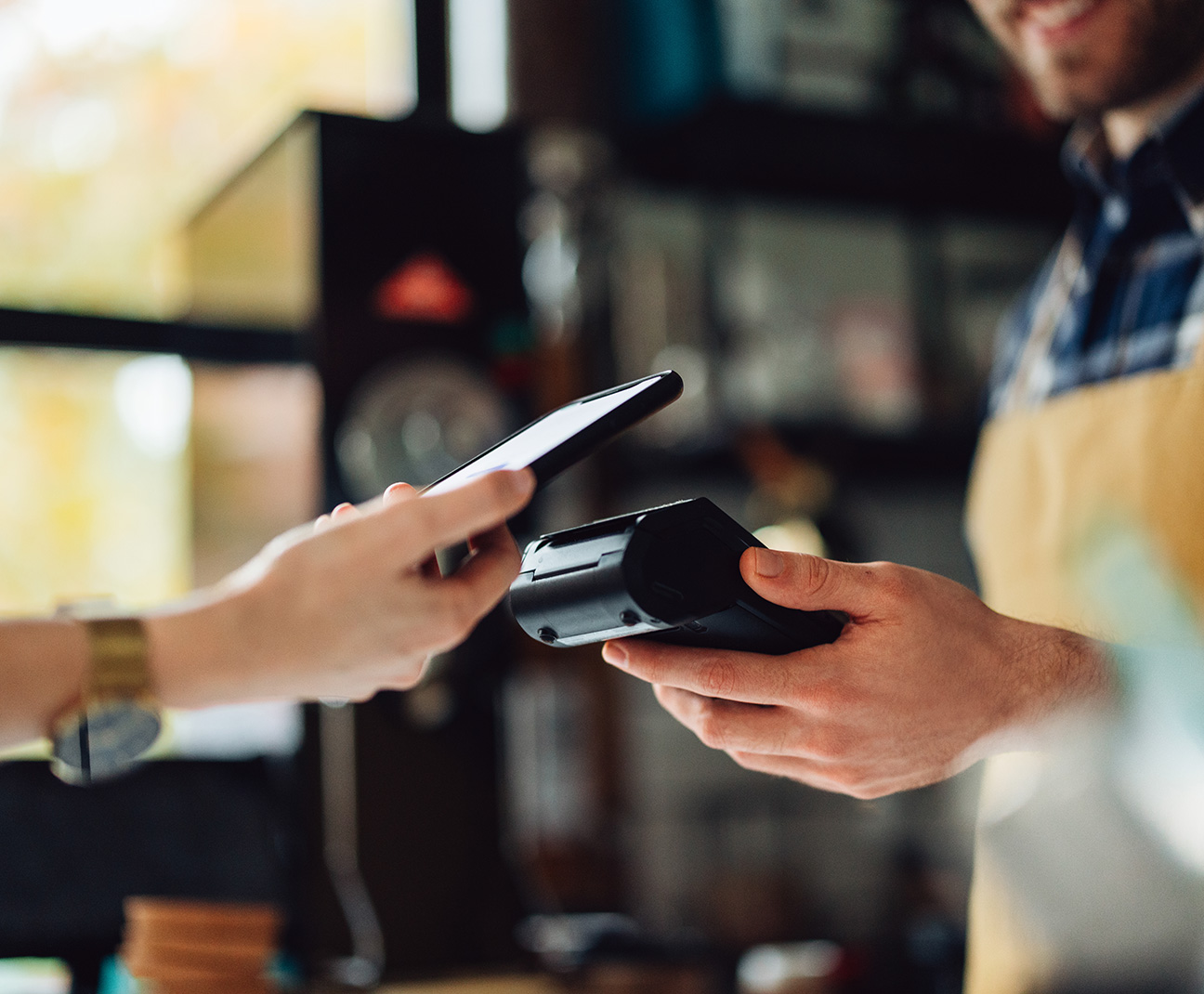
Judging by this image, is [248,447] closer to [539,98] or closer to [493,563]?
[539,98]

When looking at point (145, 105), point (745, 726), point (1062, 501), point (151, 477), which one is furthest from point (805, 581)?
point (145, 105)

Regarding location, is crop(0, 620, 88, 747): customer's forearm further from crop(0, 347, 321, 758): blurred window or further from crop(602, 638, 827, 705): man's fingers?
crop(0, 347, 321, 758): blurred window

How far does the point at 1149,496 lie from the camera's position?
3.57 feet

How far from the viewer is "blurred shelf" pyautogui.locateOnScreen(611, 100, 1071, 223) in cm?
272

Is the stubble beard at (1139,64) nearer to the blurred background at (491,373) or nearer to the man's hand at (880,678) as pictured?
the man's hand at (880,678)

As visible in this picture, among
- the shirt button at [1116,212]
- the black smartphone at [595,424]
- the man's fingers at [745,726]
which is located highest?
the shirt button at [1116,212]

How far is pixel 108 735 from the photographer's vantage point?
34.1 inches

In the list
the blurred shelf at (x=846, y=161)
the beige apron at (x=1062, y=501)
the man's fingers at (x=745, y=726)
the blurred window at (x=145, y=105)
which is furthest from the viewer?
the blurred shelf at (x=846, y=161)

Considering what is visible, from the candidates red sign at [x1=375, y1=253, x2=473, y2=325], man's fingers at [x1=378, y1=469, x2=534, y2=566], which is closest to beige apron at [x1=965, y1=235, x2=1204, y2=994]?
man's fingers at [x1=378, y1=469, x2=534, y2=566]

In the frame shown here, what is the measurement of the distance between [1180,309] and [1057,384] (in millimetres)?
152

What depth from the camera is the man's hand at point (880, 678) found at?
725 millimetres

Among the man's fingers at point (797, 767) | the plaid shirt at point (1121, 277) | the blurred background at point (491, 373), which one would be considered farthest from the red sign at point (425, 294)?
the man's fingers at point (797, 767)

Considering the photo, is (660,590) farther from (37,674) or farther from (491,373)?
(491,373)

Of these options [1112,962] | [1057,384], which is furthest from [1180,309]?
[1112,962]
